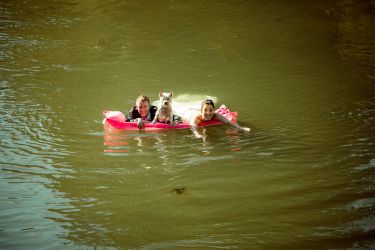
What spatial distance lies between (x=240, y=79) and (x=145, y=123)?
11.1ft

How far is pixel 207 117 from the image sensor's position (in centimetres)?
842

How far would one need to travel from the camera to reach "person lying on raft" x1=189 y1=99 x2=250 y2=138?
27.1 ft

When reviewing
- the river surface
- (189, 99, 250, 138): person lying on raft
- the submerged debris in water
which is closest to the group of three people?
(189, 99, 250, 138): person lying on raft

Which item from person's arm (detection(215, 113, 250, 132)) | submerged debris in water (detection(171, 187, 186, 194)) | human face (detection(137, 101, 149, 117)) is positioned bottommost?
submerged debris in water (detection(171, 187, 186, 194))

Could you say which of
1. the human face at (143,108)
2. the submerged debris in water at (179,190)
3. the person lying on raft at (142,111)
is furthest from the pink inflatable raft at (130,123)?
the submerged debris in water at (179,190)

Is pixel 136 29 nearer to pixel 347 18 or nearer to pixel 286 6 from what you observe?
pixel 286 6

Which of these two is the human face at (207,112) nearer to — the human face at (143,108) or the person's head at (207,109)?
the person's head at (207,109)

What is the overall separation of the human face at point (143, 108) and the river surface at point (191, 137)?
2.19ft

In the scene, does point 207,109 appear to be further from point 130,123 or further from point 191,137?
point 130,123

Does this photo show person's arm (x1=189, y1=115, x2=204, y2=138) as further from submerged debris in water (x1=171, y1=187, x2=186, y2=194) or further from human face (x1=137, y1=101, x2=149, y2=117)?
submerged debris in water (x1=171, y1=187, x2=186, y2=194)

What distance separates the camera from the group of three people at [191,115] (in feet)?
27.2

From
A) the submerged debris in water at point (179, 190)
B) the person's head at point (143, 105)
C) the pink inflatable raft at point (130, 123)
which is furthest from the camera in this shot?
the person's head at point (143, 105)

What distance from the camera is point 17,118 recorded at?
351 inches

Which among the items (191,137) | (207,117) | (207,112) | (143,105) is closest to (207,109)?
(207,112)
